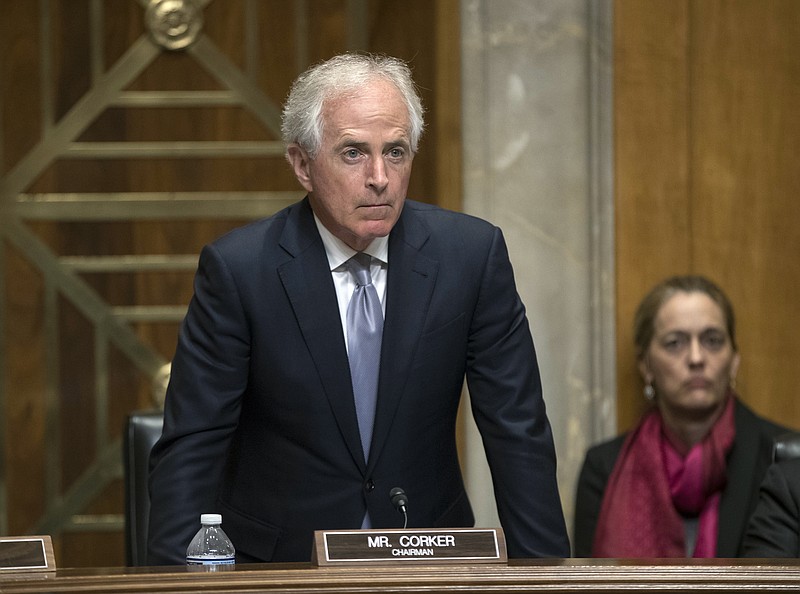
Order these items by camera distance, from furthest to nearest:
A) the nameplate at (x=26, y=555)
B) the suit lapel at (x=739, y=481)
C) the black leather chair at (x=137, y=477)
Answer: the suit lapel at (x=739, y=481)
the black leather chair at (x=137, y=477)
the nameplate at (x=26, y=555)

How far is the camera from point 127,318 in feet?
14.8

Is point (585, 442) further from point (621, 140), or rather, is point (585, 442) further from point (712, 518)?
point (621, 140)

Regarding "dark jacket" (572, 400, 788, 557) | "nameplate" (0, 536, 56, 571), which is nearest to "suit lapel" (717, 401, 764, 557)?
"dark jacket" (572, 400, 788, 557)

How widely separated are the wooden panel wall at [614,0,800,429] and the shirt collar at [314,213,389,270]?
160 centimetres

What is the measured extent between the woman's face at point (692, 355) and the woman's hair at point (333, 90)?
153 cm

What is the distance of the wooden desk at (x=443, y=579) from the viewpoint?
1807 millimetres

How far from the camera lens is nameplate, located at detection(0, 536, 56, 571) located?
75.7 inches

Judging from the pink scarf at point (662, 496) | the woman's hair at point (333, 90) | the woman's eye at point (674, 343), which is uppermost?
the woman's hair at point (333, 90)

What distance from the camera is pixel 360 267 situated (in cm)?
260

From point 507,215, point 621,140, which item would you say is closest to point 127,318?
point 507,215

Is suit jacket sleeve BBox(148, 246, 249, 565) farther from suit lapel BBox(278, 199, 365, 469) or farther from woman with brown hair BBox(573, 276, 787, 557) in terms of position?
woman with brown hair BBox(573, 276, 787, 557)

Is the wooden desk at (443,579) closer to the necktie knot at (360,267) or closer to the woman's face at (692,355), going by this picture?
the necktie knot at (360,267)

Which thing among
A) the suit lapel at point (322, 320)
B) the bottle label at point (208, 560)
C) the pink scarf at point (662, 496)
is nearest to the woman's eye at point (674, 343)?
the pink scarf at point (662, 496)

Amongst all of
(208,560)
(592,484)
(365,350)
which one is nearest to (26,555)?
(208,560)
